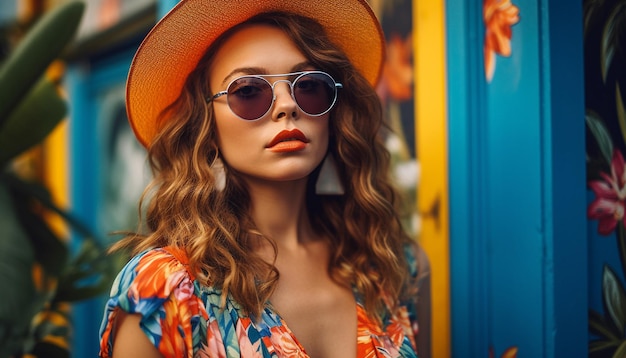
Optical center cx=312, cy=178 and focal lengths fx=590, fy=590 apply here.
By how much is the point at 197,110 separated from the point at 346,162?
1.42ft

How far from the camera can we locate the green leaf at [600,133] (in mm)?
1475

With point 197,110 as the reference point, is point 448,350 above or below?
below

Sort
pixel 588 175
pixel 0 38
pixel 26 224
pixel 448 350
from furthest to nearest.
→ 1. pixel 0 38
2. pixel 26 224
3. pixel 448 350
4. pixel 588 175

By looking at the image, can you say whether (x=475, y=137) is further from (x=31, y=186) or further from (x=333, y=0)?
(x=31, y=186)

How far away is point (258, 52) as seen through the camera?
141 centimetres

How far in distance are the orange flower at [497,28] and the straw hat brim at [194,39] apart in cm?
31

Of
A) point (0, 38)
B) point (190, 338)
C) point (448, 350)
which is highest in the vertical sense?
point (0, 38)

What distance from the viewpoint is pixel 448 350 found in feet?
6.03

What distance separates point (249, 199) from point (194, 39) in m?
0.42

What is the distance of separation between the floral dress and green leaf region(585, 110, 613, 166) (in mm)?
898

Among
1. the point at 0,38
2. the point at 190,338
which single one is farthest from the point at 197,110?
the point at 0,38

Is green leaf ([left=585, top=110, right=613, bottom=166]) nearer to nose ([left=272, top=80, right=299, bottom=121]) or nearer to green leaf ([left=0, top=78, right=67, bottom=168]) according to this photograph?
nose ([left=272, top=80, right=299, bottom=121])

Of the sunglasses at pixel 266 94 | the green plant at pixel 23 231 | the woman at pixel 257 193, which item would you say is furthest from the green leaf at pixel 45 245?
the sunglasses at pixel 266 94

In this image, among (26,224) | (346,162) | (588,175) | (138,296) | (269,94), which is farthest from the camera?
(26,224)
